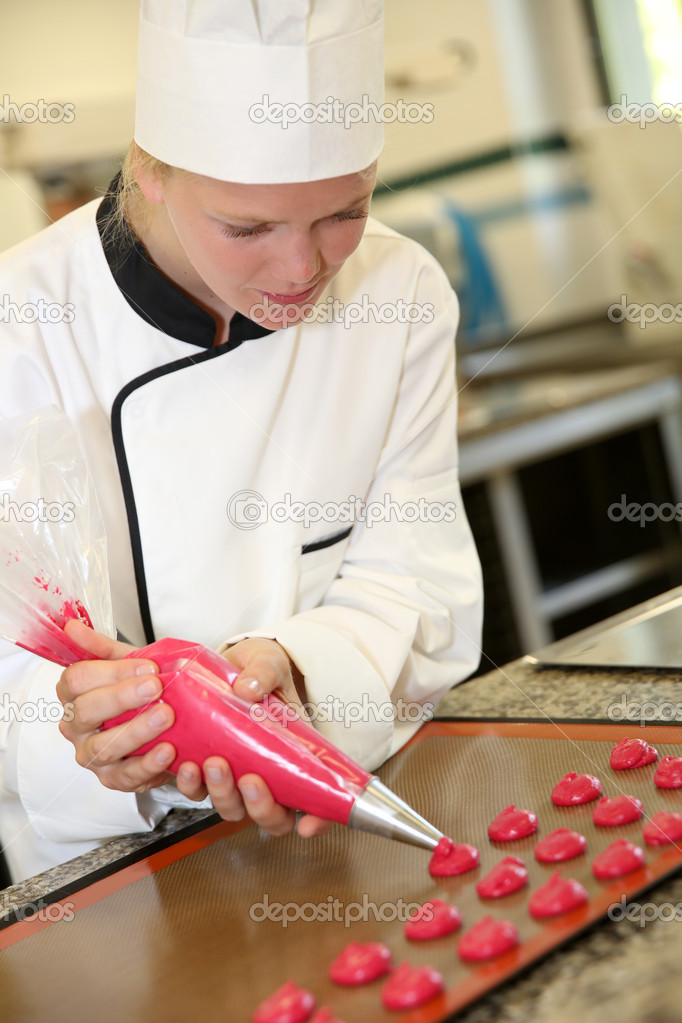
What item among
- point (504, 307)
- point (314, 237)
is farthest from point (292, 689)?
point (504, 307)

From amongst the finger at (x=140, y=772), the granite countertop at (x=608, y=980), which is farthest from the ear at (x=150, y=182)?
the granite countertop at (x=608, y=980)

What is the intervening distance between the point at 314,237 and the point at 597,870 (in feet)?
1.86

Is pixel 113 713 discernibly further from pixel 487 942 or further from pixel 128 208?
pixel 128 208

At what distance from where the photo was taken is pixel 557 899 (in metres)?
0.68

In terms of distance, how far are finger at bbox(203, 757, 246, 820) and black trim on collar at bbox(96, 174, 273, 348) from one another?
1.53 feet

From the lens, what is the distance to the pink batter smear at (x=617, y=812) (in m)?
0.79

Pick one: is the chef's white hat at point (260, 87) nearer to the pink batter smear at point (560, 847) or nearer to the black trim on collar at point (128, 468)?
the black trim on collar at point (128, 468)

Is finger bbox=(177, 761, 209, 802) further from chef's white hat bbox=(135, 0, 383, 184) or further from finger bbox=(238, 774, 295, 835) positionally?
chef's white hat bbox=(135, 0, 383, 184)

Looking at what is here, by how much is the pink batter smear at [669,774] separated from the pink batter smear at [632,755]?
3cm

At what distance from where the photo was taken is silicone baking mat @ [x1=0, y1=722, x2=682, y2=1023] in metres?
0.67

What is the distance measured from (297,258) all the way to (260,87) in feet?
0.53

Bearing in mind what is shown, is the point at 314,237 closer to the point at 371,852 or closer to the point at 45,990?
the point at 371,852

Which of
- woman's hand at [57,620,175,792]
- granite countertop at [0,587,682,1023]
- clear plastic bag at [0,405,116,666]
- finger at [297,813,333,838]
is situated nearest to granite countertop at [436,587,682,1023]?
granite countertop at [0,587,682,1023]

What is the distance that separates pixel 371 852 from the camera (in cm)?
85
